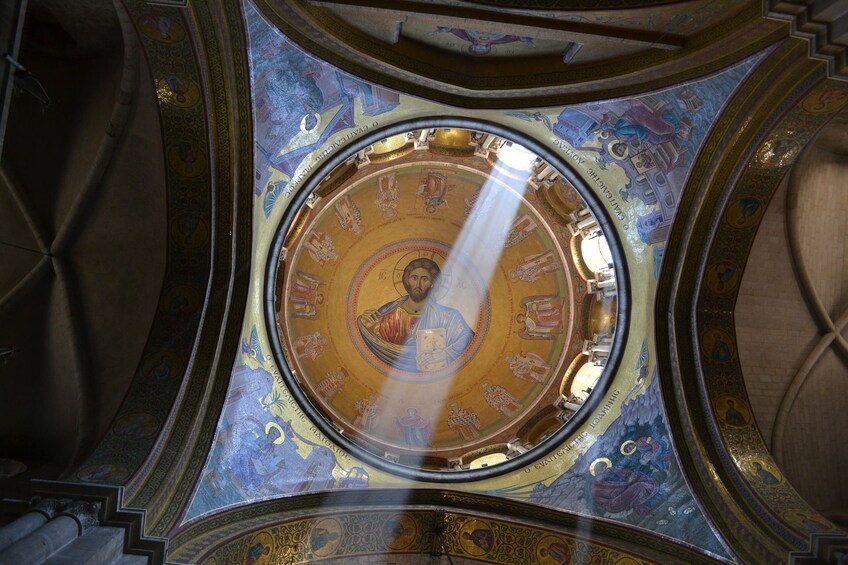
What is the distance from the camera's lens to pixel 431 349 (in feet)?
51.8

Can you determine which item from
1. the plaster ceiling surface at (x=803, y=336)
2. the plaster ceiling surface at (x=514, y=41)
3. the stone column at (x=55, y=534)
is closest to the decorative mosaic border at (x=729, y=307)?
the plaster ceiling surface at (x=803, y=336)

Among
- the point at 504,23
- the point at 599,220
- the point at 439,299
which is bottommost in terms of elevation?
the point at 439,299

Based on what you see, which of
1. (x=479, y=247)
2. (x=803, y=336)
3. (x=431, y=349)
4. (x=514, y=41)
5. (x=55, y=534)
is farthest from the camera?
(x=431, y=349)

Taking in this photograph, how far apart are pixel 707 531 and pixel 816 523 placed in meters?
1.59

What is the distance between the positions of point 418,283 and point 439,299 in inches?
27.0

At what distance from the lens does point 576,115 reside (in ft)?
31.2

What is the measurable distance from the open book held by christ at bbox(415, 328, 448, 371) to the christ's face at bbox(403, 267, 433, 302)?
0.95m

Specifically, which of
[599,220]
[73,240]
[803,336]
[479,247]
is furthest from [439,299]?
[73,240]

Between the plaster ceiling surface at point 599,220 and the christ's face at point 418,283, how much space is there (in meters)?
5.60

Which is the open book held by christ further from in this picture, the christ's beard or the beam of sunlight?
the christ's beard

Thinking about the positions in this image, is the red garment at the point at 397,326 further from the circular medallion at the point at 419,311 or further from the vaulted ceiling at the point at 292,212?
the vaulted ceiling at the point at 292,212

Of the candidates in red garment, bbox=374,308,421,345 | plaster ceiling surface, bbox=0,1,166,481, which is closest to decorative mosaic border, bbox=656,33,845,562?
red garment, bbox=374,308,421,345

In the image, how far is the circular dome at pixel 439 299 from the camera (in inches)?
522

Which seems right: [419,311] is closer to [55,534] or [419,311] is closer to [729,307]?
[729,307]
